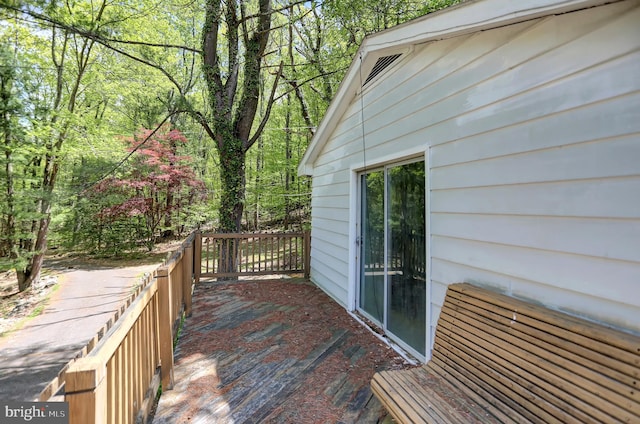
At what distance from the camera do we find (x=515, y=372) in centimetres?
173

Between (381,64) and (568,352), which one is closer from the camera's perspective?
(568,352)

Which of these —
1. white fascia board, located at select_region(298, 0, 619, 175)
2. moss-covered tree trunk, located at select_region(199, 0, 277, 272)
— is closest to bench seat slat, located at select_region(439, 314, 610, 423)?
white fascia board, located at select_region(298, 0, 619, 175)

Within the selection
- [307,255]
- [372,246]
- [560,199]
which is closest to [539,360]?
[560,199]

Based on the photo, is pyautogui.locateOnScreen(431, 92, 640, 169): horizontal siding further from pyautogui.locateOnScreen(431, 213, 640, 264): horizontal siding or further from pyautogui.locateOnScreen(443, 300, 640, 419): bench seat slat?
pyautogui.locateOnScreen(443, 300, 640, 419): bench seat slat

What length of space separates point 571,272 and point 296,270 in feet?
17.5

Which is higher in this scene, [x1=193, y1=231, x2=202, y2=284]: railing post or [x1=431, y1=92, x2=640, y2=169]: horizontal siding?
[x1=431, y1=92, x2=640, y2=169]: horizontal siding

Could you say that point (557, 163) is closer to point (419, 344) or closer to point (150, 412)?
point (419, 344)

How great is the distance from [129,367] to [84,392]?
745 mm

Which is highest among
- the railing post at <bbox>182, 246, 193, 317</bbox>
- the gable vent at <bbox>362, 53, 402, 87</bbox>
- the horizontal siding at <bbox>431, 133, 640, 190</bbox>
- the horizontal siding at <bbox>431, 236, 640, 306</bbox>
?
the gable vent at <bbox>362, 53, 402, 87</bbox>

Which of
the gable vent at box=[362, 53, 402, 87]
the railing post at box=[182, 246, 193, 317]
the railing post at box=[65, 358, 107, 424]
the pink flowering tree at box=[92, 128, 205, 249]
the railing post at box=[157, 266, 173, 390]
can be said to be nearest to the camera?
the railing post at box=[65, 358, 107, 424]

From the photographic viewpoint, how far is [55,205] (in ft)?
28.6

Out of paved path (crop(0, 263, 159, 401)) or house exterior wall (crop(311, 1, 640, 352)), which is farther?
paved path (crop(0, 263, 159, 401))

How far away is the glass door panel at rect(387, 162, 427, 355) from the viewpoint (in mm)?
3014

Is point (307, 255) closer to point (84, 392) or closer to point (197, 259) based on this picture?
point (197, 259)
